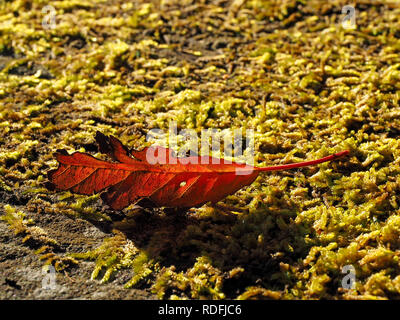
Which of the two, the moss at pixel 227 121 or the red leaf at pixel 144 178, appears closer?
the moss at pixel 227 121

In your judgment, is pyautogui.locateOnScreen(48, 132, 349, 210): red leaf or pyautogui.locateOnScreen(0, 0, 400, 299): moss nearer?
pyautogui.locateOnScreen(0, 0, 400, 299): moss

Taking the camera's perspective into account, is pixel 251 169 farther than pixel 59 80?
No

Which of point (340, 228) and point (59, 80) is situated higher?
point (59, 80)

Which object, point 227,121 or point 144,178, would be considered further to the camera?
point 227,121
